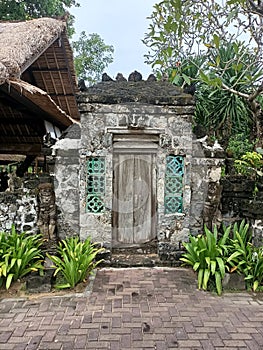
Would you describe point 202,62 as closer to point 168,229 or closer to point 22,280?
point 168,229

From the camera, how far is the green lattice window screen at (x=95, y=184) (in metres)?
5.04

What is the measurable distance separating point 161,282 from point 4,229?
2.76 m

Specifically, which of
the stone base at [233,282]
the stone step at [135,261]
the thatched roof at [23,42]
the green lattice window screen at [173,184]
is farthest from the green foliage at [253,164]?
the thatched roof at [23,42]

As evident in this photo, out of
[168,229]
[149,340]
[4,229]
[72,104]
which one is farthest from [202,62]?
[149,340]

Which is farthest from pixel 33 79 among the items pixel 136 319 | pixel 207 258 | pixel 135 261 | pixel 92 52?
pixel 92 52

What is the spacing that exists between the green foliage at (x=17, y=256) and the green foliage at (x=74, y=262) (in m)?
0.28

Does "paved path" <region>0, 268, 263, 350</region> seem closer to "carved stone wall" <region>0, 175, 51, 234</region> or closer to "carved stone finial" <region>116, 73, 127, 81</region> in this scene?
"carved stone wall" <region>0, 175, 51, 234</region>

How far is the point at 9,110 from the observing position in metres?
7.33

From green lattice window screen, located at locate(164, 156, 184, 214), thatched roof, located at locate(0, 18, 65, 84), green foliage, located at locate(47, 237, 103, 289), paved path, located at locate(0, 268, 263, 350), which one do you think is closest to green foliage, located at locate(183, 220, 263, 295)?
paved path, located at locate(0, 268, 263, 350)

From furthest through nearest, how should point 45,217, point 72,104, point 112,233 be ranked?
point 72,104, point 112,233, point 45,217

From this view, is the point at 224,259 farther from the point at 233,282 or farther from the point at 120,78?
the point at 120,78

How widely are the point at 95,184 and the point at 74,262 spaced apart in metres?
1.37

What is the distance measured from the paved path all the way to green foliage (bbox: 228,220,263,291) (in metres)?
0.24

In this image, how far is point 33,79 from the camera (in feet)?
23.7
